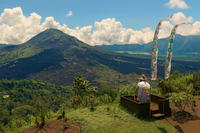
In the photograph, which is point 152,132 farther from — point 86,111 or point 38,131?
point 38,131

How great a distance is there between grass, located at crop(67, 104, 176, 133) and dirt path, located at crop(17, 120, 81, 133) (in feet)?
1.84

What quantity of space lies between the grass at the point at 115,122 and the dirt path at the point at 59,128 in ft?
1.84

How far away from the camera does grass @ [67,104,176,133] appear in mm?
10766

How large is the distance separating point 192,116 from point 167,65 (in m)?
5.68

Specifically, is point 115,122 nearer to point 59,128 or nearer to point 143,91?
point 143,91

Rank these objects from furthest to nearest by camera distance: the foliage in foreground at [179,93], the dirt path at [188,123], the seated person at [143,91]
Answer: the seated person at [143,91] < the foliage in foreground at [179,93] < the dirt path at [188,123]

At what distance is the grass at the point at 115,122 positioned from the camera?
1077 centimetres

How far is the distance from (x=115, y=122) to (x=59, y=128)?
359 cm

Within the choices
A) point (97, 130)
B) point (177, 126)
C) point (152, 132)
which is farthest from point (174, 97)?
point (97, 130)

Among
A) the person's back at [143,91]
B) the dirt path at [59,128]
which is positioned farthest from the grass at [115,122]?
the person's back at [143,91]

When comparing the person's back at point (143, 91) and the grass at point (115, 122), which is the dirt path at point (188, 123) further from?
the person's back at point (143, 91)

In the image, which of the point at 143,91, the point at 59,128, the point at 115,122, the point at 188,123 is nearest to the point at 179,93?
the point at 188,123

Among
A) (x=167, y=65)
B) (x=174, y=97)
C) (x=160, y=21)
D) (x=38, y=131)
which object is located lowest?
(x=38, y=131)

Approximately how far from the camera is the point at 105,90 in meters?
19.6
